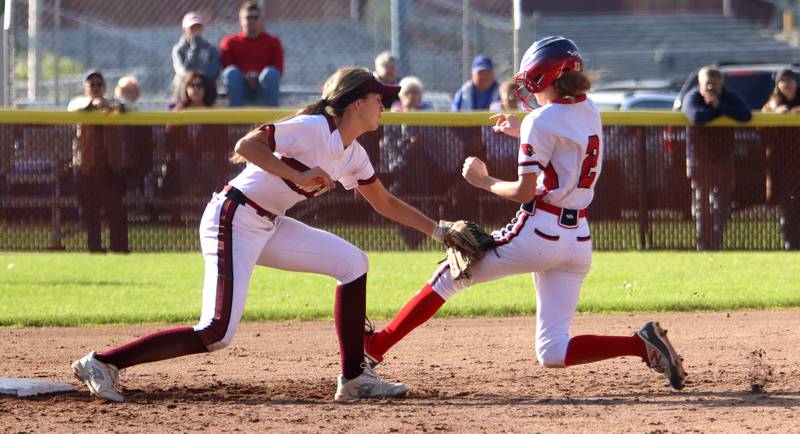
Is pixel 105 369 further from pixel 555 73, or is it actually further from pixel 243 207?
pixel 555 73

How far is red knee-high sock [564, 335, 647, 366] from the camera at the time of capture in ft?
19.6

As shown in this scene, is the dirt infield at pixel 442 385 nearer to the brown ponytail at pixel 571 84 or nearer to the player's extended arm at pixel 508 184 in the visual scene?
the player's extended arm at pixel 508 184

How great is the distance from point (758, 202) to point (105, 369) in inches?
322

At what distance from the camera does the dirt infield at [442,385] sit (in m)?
→ 5.57

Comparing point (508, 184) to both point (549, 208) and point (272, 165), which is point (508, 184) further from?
point (272, 165)

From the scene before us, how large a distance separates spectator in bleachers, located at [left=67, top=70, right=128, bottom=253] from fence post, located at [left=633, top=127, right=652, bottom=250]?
4.95 m

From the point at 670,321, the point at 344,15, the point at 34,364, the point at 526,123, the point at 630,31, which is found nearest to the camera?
the point at 526,123

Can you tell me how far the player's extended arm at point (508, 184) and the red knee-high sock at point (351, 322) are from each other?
72cm

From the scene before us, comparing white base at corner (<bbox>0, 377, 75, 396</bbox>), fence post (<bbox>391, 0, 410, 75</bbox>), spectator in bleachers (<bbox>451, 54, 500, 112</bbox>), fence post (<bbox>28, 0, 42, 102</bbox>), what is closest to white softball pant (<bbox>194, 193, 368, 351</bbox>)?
white base at corner (<bbox>0, 377, 75, 396</bbox>)

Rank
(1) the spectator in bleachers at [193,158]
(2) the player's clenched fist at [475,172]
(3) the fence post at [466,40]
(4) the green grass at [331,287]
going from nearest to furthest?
(2) the player's clenched fist at [475,172]
(4) the green grass at [331,287]
(1) the spectator in bleachers at [193,158]
(3) the fence post at [466,40]

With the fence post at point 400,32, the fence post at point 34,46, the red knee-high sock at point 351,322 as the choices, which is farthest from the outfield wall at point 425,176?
the red knee-high sock at point 351,322

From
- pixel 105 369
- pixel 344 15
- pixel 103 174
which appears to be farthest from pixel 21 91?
pixel 105 369

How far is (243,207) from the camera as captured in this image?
586 cm

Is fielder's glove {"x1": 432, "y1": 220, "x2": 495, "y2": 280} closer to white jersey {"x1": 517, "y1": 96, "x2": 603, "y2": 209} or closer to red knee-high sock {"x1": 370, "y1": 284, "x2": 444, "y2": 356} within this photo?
red knee-high sock {"x1": 370, "y1": 284, "x2": 444, "y2": 356}
